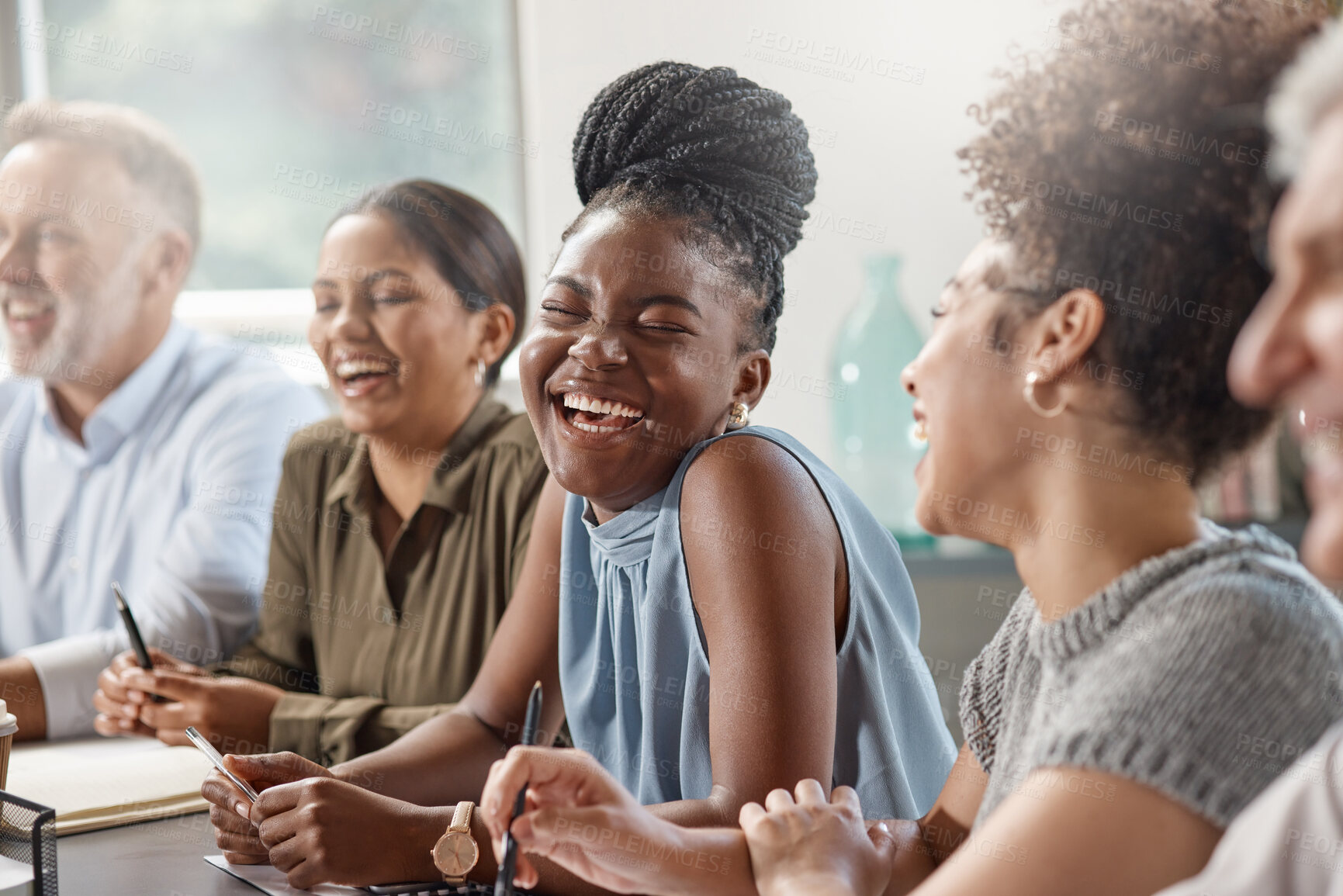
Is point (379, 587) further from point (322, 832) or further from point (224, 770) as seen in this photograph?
point (322, 832)

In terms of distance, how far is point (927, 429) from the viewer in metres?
0.82

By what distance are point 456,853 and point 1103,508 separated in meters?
Result: 0.54

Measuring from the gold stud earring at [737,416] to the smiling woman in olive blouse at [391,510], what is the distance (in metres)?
0.42

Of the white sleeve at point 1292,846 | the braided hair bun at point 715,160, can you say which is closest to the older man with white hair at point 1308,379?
the white sleeve at point 1292,846

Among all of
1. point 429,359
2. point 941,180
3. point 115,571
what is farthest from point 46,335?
point 941,180

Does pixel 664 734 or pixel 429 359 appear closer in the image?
pixel 664 734

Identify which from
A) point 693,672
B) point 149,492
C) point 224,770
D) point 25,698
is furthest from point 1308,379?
point 149,492

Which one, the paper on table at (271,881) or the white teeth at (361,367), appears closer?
Result: the paper on table at (271,881)

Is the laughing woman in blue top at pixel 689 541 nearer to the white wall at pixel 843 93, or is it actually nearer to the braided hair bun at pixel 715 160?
the braided hair bun at pixel 715 160

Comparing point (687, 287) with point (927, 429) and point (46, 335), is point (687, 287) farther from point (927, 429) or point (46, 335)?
point (46, 335)

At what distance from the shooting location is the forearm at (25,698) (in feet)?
4.90

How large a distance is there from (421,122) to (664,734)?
2.12 meters

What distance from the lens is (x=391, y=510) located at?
1.63 m

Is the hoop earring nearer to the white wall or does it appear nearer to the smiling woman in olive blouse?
the smiling woman in olive blouse
